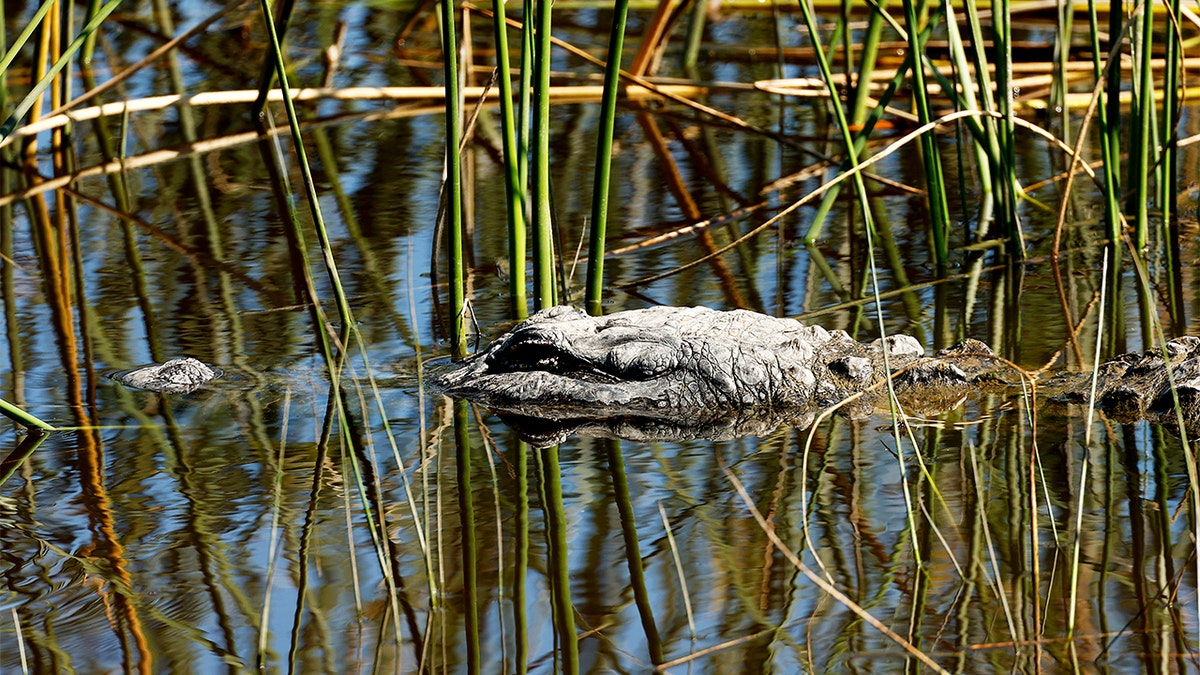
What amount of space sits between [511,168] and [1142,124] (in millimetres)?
2352

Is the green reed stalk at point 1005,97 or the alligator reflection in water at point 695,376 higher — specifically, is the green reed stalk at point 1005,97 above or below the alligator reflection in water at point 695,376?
above

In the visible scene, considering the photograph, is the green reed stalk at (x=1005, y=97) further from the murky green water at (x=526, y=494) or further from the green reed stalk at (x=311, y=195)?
the green reed stalk at (x=311, y=195)

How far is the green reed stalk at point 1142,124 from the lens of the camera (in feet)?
16.1

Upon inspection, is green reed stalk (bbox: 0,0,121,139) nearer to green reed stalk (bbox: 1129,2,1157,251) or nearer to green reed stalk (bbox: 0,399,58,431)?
green reed stalk (bbox: 0,399,58,431)

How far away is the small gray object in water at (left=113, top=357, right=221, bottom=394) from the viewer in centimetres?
439

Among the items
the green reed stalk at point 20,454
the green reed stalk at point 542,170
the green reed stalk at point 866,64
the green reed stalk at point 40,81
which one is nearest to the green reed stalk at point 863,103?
the green reed stalk at point 866,64

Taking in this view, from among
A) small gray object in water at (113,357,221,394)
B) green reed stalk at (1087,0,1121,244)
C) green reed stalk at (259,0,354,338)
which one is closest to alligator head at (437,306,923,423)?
small gray object in water at (113,357,221,394)

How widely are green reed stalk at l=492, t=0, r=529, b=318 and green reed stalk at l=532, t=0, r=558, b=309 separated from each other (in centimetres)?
6

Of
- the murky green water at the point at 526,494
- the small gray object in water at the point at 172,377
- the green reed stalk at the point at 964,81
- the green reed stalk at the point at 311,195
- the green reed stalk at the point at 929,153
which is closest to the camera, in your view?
the murky green water at the point at 526,494

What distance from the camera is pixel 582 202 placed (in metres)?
6.61

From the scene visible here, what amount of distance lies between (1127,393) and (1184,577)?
1.16 m

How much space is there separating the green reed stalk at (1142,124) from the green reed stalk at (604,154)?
6.06 feet

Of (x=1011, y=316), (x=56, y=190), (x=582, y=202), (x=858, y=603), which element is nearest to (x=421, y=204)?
(x=582, y=202)

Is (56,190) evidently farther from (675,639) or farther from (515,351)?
(675,639)
